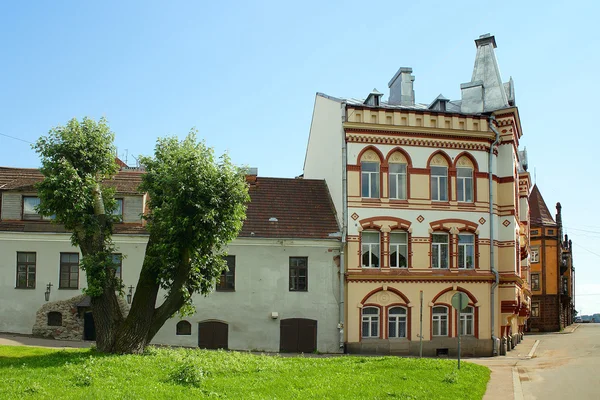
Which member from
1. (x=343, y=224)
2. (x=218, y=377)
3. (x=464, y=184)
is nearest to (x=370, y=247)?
(x=343, y=224)

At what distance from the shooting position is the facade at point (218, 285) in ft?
97.9

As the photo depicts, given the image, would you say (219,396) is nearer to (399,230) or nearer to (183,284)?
(183,284)

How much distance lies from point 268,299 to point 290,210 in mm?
4625

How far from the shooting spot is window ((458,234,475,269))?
108 ft

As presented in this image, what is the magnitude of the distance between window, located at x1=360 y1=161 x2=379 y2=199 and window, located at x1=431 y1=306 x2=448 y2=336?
20.3ft

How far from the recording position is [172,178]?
21.2 meters

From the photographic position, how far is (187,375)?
55.8ft

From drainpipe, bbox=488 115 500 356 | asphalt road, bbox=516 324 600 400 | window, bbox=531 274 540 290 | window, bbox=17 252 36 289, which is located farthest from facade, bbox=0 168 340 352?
window, bbox=531 274 540 290

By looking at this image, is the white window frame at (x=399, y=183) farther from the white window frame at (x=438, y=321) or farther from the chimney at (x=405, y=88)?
the chimney at (x=405, y=88)

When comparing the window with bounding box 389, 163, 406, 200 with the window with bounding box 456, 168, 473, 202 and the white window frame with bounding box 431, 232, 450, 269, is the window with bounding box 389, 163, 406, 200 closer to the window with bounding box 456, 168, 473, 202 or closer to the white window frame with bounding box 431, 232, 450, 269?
Answer: the white window frame with bounding box 431, 232, 450, 269

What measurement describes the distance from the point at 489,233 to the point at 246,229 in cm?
1195

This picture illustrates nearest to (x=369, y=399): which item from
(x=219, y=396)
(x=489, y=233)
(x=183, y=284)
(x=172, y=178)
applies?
(x=219, y=396)

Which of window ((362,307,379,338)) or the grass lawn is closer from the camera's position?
the grass lawn

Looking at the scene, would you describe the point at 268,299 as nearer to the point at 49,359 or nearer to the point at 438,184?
the point at 438,184
